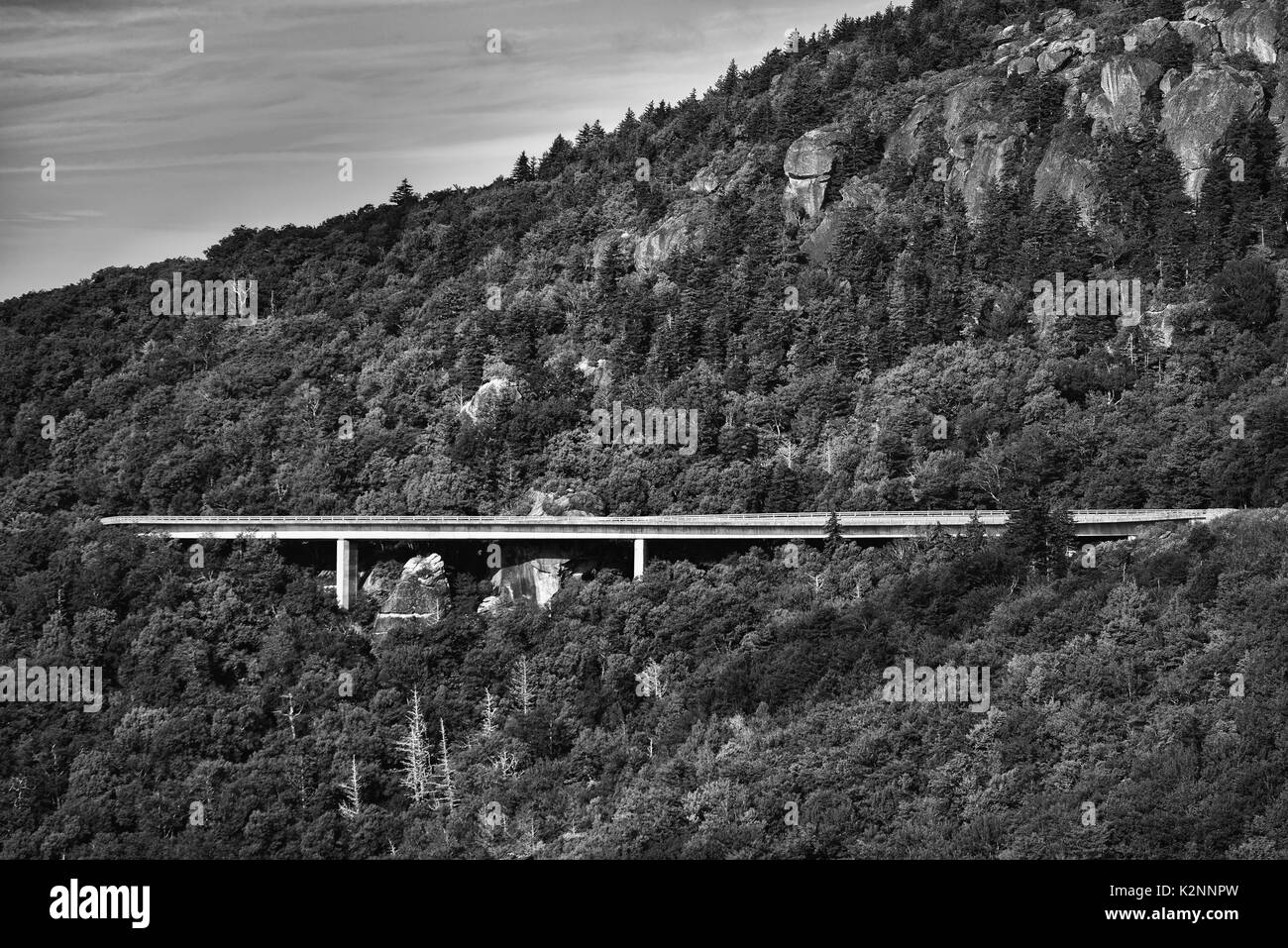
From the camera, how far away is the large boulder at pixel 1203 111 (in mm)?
78875

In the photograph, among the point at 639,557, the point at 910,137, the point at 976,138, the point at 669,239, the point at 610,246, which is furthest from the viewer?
the point at 910,137

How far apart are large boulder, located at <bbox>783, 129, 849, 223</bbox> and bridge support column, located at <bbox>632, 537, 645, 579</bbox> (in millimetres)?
33455

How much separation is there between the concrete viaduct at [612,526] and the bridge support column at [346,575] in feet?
0.13

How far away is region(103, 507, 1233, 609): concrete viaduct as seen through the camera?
56656 millimetres

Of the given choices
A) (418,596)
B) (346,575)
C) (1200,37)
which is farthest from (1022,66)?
(346,575)

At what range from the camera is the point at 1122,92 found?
85312mm

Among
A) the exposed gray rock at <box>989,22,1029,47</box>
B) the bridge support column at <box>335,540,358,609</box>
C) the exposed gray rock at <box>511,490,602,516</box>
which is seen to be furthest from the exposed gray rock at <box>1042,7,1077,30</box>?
the bridge support column at <box>335,540,358,609</box>

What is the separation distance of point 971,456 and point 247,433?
34549 mm

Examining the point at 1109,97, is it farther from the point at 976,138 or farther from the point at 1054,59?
the point at 976,138

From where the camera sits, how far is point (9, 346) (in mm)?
92875

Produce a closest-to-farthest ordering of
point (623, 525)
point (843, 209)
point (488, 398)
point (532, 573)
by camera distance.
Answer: point (623, 525), point (532, 573), point (488, 398), point (843, 209)

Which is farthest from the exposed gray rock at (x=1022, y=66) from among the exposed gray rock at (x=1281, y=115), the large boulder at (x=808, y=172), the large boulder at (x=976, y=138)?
the exposed gray rock at (x=1281, y=115)

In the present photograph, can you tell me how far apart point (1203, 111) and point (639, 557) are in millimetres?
39113

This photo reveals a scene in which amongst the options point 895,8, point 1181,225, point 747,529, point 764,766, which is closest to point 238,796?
point 764,766
